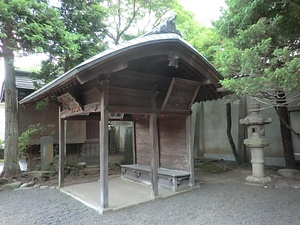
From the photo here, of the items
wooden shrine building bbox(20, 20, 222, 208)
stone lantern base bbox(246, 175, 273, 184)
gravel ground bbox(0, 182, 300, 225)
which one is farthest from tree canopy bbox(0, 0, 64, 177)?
stone lantern base bbox(246, 175, 273, 184)

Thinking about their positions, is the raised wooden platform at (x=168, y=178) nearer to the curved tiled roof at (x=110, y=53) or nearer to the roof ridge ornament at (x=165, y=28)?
the curved tiled roof at (x=110, y=53)

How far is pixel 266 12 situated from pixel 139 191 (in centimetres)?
512

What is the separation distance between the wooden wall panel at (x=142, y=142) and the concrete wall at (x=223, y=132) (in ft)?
17.2

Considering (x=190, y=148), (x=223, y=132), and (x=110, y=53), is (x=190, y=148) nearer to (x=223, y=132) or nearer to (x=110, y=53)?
(x=110, y=53)

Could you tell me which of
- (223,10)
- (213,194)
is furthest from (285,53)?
(213,194)

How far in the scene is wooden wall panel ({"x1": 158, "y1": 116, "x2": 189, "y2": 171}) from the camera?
628cm

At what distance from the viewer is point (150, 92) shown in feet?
17.8

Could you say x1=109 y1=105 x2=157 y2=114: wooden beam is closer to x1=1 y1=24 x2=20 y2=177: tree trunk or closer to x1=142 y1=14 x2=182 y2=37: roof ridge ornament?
x1=142 y1=14 x2=182 y2=37: roof ridge ornament

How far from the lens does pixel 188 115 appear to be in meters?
6.14

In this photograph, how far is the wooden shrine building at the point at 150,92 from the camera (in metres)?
4.23

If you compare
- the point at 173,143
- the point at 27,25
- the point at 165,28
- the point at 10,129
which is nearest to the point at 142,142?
the point at 173,143

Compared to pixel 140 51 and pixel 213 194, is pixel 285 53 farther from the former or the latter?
pixel 213 194

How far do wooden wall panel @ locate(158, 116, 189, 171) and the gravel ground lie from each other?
99cm

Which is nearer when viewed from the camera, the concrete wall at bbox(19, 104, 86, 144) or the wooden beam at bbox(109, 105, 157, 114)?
the wooden beam at bbox(109, 105, 157, 114)
